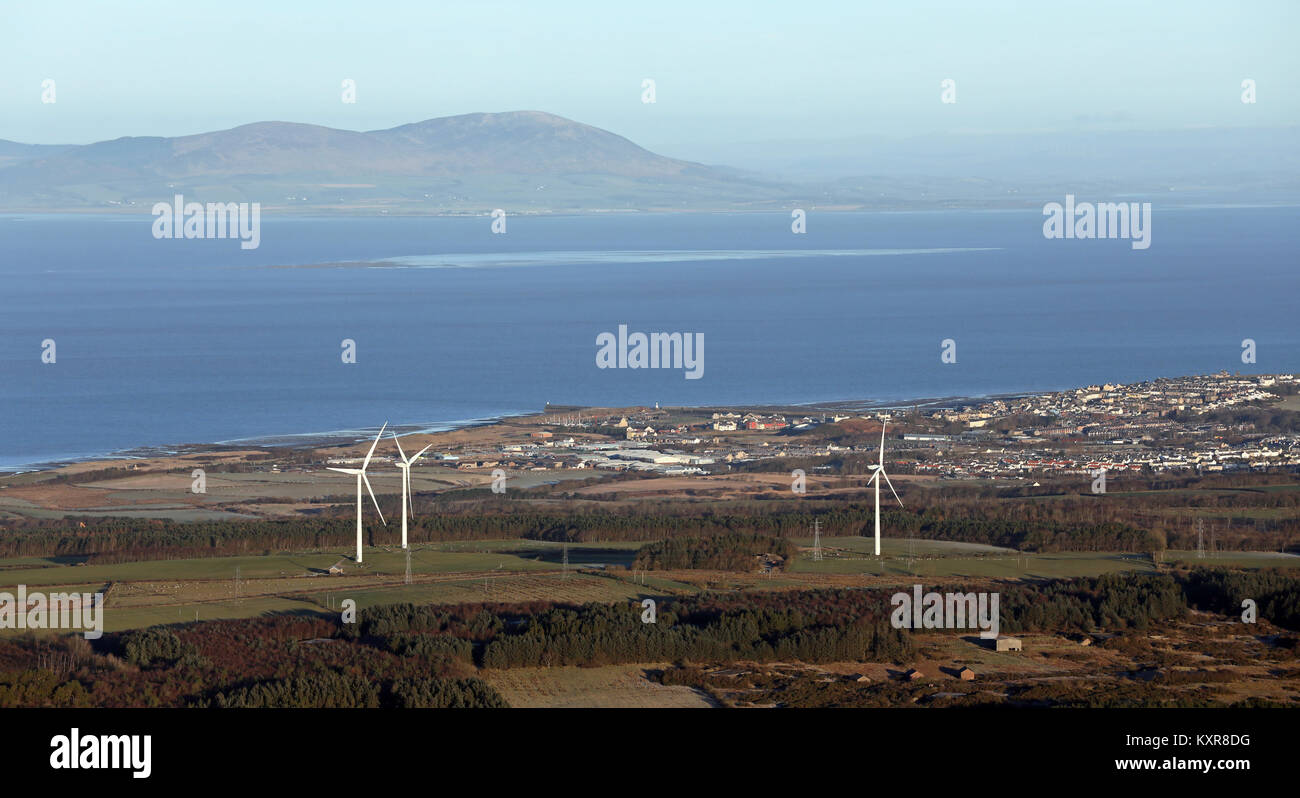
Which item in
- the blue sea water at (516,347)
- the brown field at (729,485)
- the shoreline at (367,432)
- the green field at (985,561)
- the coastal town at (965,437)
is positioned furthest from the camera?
the blue sea water at (516,347)

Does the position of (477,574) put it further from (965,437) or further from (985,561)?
(965,437)

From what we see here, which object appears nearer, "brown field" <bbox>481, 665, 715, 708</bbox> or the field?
"brown field" <bbox>481, 665, 715, 708</bbox>

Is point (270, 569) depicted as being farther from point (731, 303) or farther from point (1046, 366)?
point (731, 303)

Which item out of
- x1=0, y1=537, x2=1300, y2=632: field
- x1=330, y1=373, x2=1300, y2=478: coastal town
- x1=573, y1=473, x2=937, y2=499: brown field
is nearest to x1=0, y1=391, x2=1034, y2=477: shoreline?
x1=330, y1=373, x2=1300, y2=478: coastal town

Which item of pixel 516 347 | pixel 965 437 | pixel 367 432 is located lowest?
pixel 965 437

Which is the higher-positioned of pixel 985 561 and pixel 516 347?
pixel 516 347

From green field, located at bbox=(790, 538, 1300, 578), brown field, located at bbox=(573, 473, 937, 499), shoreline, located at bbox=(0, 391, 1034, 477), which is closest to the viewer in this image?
green field, located at bbox=(790, 538, 1300, 578)

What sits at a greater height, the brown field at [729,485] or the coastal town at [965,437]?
the coastal town at [965,437]

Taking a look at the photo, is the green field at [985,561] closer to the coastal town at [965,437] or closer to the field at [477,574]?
the field at [477,574]

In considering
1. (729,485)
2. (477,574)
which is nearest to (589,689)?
(477,574)

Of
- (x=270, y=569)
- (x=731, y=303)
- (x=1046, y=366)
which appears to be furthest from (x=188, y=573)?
(x=731, y=303)

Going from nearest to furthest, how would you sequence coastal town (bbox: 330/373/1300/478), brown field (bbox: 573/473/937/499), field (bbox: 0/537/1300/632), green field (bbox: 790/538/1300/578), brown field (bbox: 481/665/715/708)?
1. brown field (bbox: 481/665/715/708)
2. field (bbox: 0/537/1300/632)
3. green field (bbox: 790/538/1300/578)
4. brown field (bbox: 573/473/937/499)
5. coastal town (bbox: 330/373/1300/478)

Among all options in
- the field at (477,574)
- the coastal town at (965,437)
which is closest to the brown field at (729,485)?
the coastal town at (965,437)

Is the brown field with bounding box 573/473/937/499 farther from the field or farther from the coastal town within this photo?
the field
